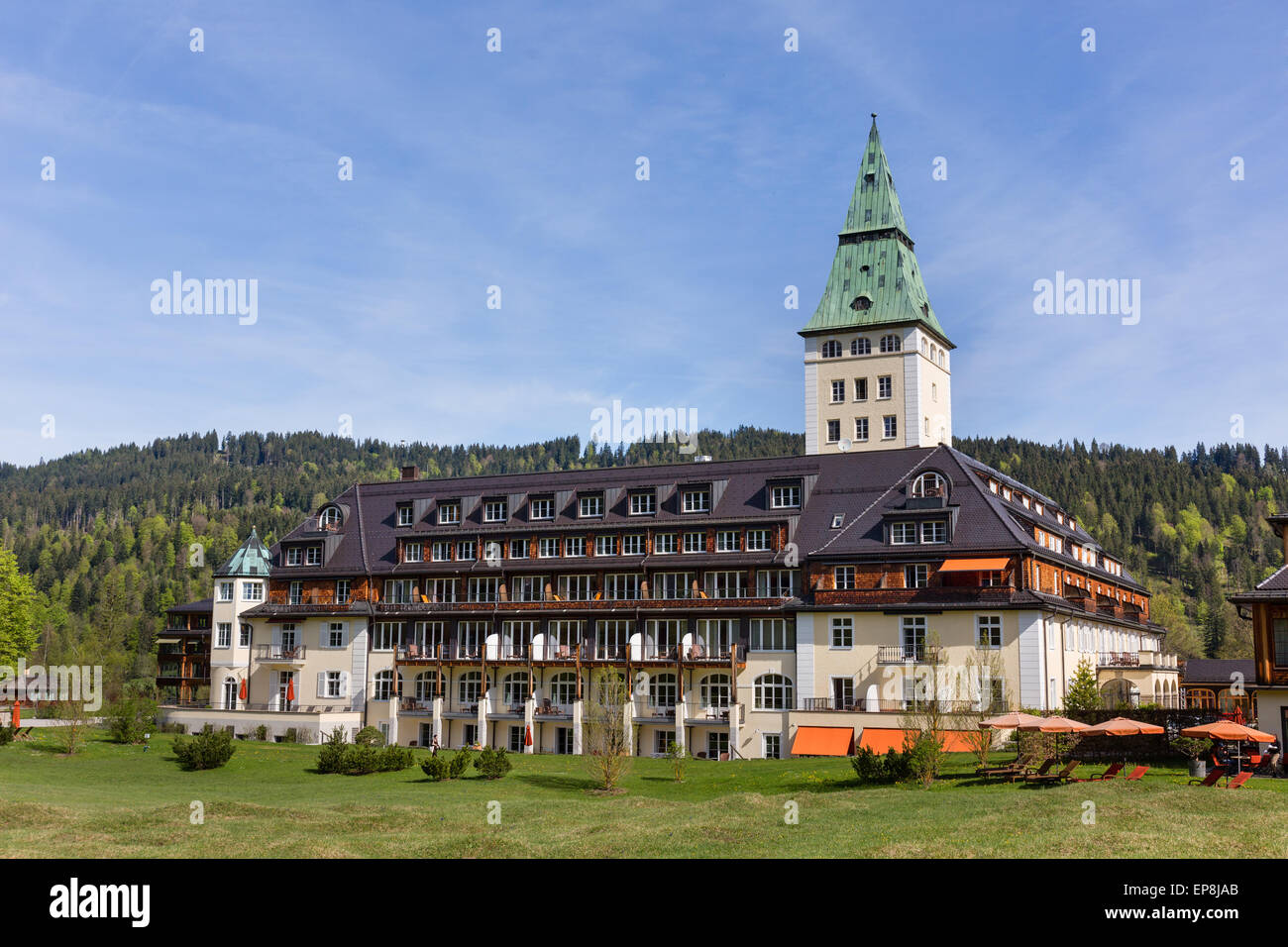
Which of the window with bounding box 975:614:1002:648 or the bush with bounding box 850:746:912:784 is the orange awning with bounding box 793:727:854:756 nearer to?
the window with bounding box 975:614:1002:648

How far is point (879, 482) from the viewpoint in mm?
67625

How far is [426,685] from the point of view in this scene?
242 feet

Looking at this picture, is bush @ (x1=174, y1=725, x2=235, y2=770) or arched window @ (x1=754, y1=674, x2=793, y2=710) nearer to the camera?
bush @ (x1=174, y1=725, x2=235, y2=770)

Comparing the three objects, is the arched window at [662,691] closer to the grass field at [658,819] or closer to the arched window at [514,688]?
the arched window at [514,688]

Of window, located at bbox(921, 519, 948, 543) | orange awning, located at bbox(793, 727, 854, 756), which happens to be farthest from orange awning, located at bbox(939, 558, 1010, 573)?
orange awning, located at bbox(793, 727, 854, 756)

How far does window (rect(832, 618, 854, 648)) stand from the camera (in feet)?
203

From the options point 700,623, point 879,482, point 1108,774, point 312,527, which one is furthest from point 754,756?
point 312,527

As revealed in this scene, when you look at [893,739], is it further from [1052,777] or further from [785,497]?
[1052,777]

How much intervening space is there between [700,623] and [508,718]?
42.4 ft

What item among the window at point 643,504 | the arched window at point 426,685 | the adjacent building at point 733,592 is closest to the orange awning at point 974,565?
the adjacent building at point 733,592

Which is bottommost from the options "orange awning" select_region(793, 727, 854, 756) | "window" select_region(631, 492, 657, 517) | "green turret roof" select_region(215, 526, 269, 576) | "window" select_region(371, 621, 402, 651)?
"orange awning" select_region(793, 727, 854, 756)

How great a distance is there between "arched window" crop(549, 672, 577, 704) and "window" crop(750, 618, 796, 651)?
11.5 meters
